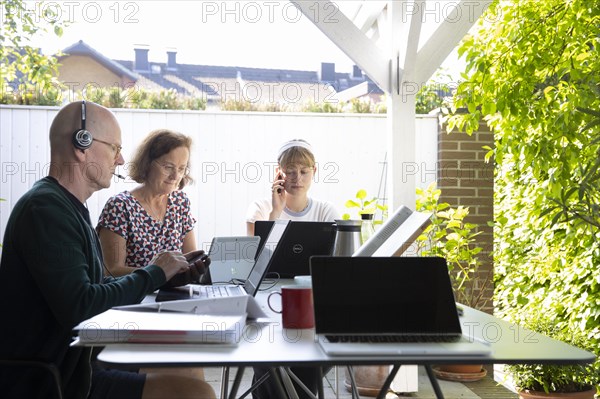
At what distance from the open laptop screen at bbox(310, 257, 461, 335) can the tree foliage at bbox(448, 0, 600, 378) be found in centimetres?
154

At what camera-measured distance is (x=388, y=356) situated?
1.36 metres

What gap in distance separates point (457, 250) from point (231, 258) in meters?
2.39

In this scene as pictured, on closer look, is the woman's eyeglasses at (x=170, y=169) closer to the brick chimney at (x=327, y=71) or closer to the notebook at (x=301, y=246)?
the notebook at (x=301, y=246)

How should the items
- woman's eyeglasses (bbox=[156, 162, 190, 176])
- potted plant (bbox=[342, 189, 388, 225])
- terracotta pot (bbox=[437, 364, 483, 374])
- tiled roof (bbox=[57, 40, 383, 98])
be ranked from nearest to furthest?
woman's eyeglasses (bbox=[156, 162, 190, 176]) < terracotta pot (bbox=[437, 364, 483, 374]) < potted plant (bbox=[342, 189, 388, 225]) < tiled roof (bbox=[57, 40, 383, 98])

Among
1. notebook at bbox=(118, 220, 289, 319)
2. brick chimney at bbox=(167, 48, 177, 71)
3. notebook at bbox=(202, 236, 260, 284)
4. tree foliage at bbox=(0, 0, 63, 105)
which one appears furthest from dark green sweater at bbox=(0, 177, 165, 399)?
brick chimney at bbox=(167, 48, 177, 71)

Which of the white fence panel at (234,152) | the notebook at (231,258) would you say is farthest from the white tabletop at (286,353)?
the white fence panel at (234,152)

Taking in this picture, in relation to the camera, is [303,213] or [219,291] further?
[303,213]

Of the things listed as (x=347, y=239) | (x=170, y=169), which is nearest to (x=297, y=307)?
(x=347, y=239)

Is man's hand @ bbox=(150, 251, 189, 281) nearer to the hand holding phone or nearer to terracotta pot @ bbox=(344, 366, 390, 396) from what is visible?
the hand holding phone

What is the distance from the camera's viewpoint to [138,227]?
3.25 meters

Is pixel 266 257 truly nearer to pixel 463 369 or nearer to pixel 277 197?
pixel 277 197

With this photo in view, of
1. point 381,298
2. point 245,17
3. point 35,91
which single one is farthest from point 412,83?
point 35,91

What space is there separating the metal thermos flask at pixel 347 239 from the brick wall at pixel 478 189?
259cm

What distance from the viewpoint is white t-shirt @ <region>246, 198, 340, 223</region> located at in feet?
12.5
